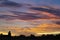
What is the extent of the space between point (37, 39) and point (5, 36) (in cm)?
1071

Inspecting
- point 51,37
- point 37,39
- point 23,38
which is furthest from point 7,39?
point 51,37

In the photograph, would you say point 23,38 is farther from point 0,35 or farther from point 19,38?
point 0,35

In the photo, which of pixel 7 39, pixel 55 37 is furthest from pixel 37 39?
pixel 7 39

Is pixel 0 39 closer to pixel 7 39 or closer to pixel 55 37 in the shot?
pixel 7 39

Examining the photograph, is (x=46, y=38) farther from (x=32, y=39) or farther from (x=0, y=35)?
(x=0, y=35)

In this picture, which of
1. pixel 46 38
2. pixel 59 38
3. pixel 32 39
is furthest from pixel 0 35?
pixel 59 38

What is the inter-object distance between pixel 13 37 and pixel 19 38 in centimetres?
199

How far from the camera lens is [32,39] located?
56.5m

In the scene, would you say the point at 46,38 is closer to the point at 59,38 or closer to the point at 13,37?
the point at 59,38

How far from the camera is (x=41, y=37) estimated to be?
56469mm

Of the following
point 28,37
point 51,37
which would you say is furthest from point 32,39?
point 51,37

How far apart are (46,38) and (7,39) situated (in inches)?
501

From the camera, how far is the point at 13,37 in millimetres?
55375

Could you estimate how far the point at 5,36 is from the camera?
55.9 m
